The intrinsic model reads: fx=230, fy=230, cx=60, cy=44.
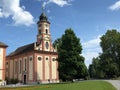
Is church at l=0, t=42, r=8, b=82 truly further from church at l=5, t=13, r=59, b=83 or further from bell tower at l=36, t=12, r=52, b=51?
bell tower at l=36, t=12, r=52, b=51

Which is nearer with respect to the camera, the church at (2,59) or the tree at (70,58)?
the tree at (70,58)

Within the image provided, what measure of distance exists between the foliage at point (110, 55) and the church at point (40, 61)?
16.5m

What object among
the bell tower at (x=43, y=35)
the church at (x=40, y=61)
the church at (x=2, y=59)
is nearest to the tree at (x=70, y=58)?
the church at (x=2, y=59)

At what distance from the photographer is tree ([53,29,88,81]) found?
52844 mm

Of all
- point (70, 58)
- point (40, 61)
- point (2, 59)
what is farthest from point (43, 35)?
point (70, 58)

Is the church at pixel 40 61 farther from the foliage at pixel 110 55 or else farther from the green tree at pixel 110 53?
the green tree at pixel 110 53

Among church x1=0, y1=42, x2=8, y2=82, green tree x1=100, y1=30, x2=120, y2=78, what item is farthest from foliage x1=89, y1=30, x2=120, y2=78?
church x1=0, y1=42, x2=8, y2=82

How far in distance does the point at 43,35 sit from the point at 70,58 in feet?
69.7

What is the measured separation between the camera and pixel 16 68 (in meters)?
76.2

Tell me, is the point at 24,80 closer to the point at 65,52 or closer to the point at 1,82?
the point at 1,82

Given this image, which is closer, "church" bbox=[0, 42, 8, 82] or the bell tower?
"church" bbox=[0, 42, 8, 82]

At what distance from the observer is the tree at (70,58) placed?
52.8 metres

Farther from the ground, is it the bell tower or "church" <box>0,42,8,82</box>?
the bell tower

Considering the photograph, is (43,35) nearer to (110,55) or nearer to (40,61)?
(40,61)
